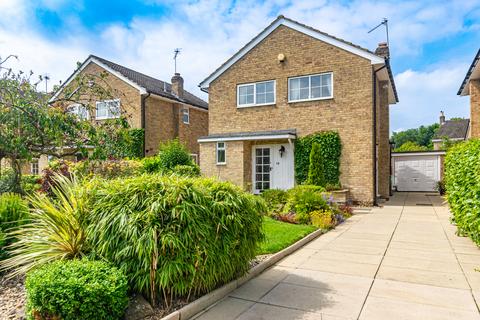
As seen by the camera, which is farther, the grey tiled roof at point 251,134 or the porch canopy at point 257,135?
the grey tiled roof at point 251,134

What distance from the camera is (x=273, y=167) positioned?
15492 millimetres

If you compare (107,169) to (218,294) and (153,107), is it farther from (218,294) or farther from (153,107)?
(153,107)

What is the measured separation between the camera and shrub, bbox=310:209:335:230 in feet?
28.5

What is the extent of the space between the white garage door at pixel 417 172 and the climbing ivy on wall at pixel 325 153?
32.8 feet

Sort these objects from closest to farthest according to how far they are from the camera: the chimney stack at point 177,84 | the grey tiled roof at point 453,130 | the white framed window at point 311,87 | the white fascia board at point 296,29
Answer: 1. the white fascia board at point 296,29
2. the white framed window at point 311,87
3. the chimney stack at point 177,84
4. the grey tiled roof at point 453,130

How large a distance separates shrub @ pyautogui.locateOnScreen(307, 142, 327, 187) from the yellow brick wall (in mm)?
930

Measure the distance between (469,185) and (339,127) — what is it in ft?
25.7

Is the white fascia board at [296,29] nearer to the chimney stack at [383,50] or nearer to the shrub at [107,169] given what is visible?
the chimney stack at [383,50]

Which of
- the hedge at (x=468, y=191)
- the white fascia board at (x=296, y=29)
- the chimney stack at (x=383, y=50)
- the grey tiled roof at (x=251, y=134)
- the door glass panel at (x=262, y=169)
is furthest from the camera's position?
the chimney stack at (x=383, y=50)

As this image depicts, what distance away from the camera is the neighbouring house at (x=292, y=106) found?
13508mm

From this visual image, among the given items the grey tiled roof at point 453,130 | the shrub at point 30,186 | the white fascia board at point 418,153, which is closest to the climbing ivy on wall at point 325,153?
the shrub at point 30,186

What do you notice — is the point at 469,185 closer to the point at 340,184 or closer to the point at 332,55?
the point at 340,184

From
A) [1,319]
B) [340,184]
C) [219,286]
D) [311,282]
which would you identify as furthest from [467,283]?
[340,184]

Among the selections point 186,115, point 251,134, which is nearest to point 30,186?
point 251,134
